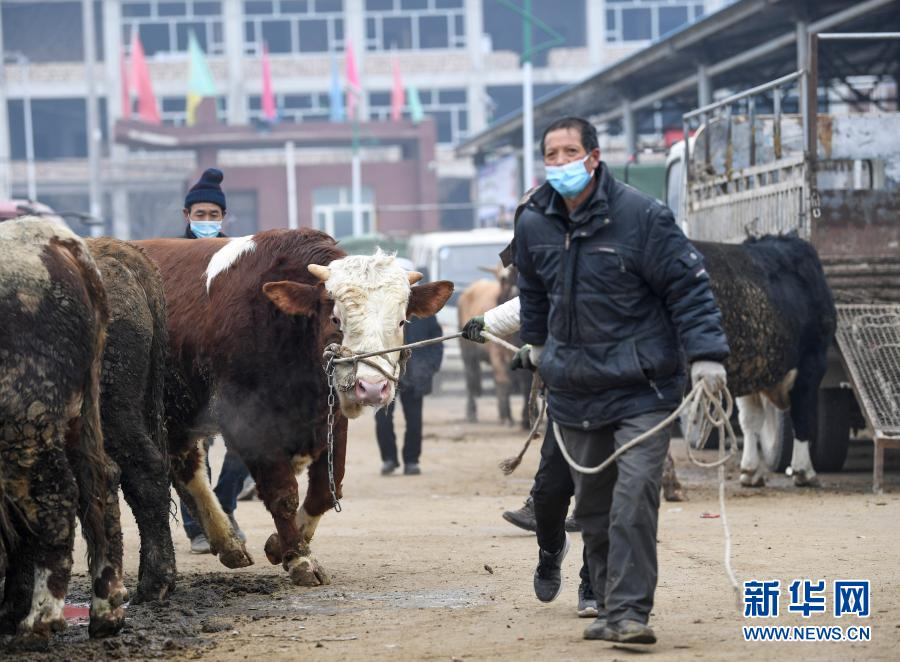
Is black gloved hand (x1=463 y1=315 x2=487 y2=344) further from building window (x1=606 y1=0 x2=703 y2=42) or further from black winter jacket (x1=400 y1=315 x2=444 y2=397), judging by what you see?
building window (x1=606 y1=0 x2=703 y2=42)

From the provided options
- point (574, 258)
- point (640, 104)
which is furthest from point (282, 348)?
point (640, 104)

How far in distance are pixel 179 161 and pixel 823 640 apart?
4977cm

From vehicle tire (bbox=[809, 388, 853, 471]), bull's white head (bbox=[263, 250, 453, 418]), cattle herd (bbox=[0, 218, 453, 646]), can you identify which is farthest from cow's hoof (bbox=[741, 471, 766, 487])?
bull's white head (bbox=[263, 250, 453, 418])

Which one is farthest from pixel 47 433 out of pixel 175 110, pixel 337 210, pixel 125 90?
pixel 175 110

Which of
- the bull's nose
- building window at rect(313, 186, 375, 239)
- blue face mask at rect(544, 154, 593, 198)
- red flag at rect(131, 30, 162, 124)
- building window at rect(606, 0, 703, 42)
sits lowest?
the bull's nose

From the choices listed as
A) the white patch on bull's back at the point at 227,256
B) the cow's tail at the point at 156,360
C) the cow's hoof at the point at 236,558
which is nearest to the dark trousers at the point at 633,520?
the cow's tail at the point at 156,360

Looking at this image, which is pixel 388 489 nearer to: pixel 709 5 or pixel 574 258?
pixel 574 258

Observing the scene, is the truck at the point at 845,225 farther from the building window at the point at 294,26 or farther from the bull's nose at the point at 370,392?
the building window at the point at 294,26

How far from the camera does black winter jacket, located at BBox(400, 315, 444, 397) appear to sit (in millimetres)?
13453

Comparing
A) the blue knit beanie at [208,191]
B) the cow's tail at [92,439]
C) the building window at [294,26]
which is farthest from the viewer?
the building window at [294,26]

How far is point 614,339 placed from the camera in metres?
5.68

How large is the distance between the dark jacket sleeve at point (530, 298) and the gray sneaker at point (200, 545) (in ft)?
11.6

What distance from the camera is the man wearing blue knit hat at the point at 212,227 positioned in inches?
361

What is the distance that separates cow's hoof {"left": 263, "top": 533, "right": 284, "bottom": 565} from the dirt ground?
122 mm
